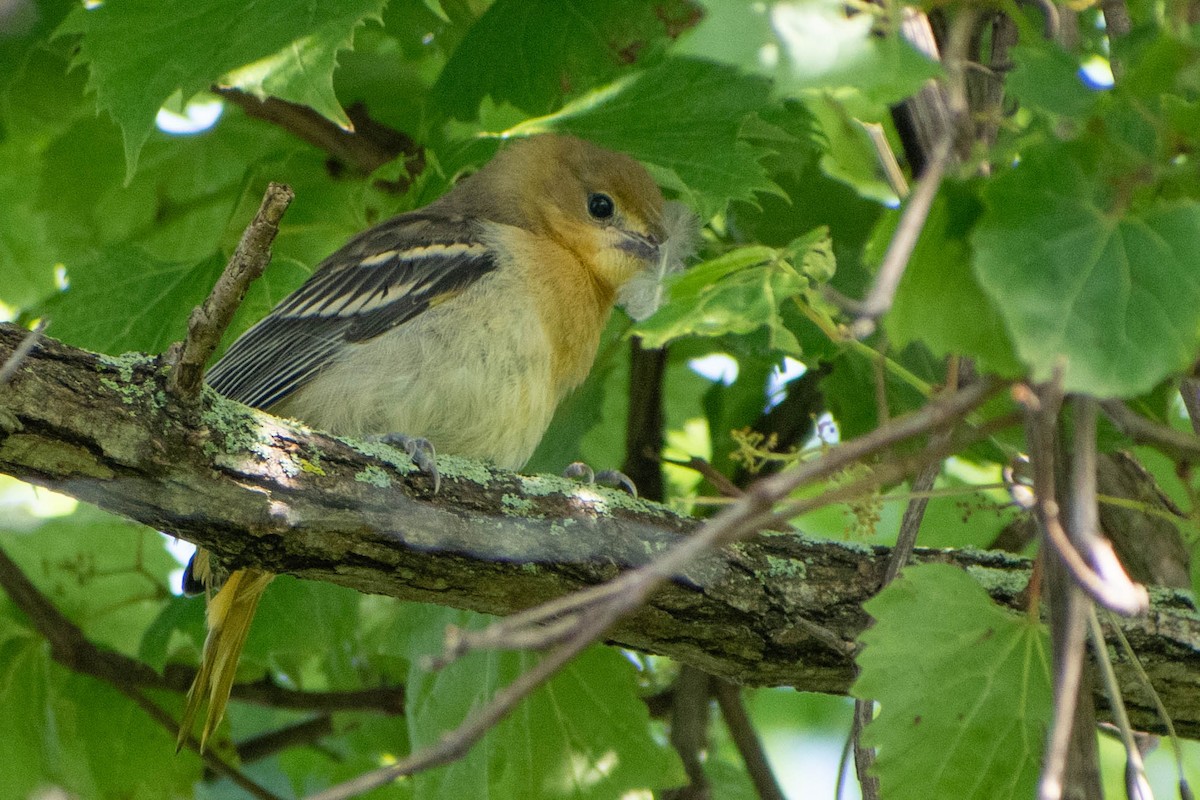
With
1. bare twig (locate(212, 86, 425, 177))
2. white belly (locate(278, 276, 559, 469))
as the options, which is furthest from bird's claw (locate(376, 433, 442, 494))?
bare twig (locate(212, 86, 425, 177))

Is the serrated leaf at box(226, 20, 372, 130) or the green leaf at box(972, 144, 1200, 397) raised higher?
the serrated leaf at box(226, 20, 372, 130)

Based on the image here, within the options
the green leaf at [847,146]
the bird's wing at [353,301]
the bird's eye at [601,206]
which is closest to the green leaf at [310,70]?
the bird's wing at [353,301]

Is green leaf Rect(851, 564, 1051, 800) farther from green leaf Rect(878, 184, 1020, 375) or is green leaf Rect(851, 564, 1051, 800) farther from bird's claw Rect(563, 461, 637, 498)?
bird's claw Rect(563, 461, 637, 498)

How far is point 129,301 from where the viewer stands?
4254mm

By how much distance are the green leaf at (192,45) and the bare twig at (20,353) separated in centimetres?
87

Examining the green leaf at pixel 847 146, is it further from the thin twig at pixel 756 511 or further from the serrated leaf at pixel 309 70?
the thin twig at pixel 756 511

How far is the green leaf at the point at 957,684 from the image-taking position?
8.72 feet

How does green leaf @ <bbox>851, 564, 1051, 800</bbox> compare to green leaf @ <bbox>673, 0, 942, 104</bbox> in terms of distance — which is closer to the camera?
green leaf @ <bbox>673, 0, 942, 104</bbox>

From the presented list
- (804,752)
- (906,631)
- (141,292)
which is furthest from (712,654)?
(804,752)

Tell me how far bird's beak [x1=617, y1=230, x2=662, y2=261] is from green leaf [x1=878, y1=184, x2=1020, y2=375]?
3017 mm

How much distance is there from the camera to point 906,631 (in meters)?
2.65

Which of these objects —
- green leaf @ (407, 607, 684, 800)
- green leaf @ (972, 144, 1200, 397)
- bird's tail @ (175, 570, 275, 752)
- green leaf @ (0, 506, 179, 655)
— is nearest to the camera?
green leaf @ (972, 144, 1200, 397)

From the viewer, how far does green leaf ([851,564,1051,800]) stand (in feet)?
8.72

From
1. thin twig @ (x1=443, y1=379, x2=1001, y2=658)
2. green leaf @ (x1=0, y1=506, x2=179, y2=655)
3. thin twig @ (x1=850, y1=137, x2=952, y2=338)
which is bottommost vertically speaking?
thin twig @ (x1=443, y1=379, x2=1001, y2=658)
